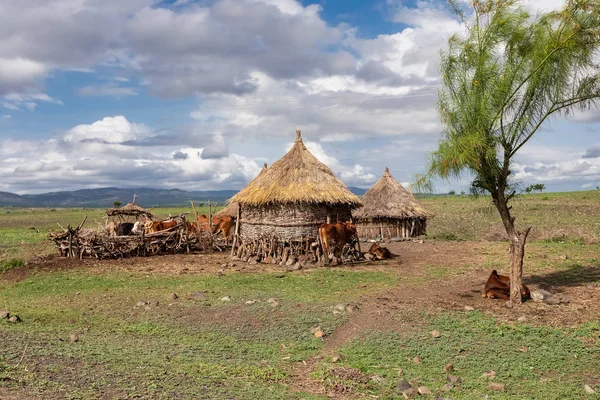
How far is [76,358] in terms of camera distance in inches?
274

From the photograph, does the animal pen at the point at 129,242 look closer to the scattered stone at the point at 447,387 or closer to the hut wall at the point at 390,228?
the hut wall at the point at 390,228

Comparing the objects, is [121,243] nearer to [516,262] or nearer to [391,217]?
[391,217]

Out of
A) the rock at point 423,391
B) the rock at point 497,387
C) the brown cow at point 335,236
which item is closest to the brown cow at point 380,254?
the brown cow at point 335,236

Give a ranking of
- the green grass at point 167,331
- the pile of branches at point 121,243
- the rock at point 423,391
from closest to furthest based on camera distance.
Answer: the green grass at point 167,331
the rock at point 423,391
the pile of branches at point 121,243

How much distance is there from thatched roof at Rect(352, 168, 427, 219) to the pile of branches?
28.5 feet

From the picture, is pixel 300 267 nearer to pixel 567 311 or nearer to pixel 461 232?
pixel 567 311

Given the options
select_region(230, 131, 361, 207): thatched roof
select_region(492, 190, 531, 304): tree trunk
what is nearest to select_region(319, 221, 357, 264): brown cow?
select_region(230, 131, 361, 207): thatched roof

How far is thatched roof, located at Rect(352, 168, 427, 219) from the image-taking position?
2522cm

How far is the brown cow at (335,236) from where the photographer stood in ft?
56.6

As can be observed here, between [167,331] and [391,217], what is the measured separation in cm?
1737

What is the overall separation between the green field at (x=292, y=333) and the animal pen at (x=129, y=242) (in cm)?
262

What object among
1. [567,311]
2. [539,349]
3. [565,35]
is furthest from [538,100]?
[539,349]

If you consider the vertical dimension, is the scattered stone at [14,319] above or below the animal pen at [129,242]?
below

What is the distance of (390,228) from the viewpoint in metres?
25.6
